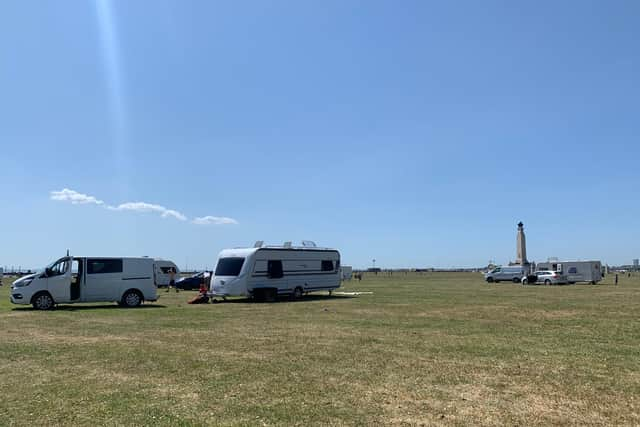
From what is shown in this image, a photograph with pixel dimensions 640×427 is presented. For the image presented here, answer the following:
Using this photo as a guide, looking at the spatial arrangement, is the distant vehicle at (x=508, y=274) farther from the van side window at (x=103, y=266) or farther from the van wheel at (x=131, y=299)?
the van side window at (x=103, y=266)

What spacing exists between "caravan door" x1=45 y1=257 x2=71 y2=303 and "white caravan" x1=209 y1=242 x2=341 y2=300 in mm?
6008

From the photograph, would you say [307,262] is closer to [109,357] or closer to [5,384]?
[109,357]

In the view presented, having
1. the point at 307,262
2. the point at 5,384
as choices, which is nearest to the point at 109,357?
the point at 5,384

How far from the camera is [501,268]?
54.8m

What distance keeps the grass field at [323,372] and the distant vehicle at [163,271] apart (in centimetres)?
2402

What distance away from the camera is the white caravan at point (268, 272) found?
23219 millimetres

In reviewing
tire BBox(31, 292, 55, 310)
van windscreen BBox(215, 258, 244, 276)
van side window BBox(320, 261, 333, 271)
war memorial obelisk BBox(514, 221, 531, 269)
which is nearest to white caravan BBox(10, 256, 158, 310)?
tire BBox(31, 292, 55, 310)

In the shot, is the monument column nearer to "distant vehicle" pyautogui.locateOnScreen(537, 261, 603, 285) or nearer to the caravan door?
"distant vehicle" pyautogui.locateOnScreen(537, 261, 603, 285)

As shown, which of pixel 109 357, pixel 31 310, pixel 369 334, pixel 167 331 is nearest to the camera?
pixel 109 357

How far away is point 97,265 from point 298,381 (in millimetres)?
15526

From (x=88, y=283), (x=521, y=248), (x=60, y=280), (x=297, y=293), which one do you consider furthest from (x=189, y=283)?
(x=521, y=248)

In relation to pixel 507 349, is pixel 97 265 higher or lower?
higher

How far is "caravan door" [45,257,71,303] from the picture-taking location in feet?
63.7

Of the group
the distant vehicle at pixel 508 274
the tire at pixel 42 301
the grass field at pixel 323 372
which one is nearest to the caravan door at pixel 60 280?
the tire at pixel 42 301
